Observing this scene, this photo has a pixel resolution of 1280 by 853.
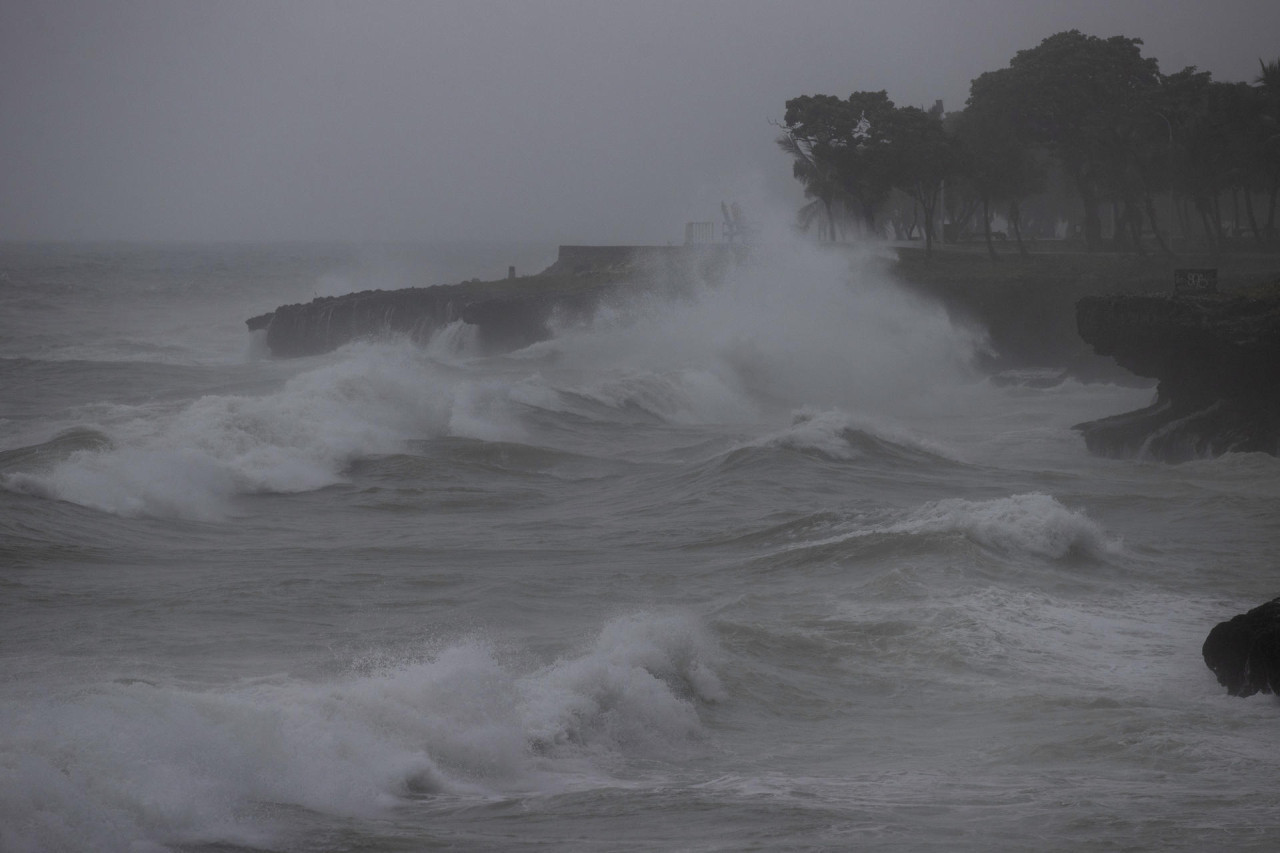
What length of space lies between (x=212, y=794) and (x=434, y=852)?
3.77 feet

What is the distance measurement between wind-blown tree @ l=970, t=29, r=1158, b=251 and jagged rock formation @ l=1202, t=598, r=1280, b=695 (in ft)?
128

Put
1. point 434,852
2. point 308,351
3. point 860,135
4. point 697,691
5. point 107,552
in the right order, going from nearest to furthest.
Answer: point 434,852, point 697,691, point 107,552, point 308,351, point 860,135

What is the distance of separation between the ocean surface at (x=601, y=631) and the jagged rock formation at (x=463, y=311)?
59.5 feet

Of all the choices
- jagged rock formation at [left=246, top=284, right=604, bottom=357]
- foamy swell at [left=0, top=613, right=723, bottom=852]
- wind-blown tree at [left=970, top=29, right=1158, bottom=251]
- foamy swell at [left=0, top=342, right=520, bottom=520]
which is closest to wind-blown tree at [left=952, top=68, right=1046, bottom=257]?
wind-blown tree at [left=970, top=29, right=1158, bottom=251]

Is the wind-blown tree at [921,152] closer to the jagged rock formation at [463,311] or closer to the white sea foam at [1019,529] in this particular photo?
the jagged rock formation at [463,311]

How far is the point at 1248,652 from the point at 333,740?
6.30 m

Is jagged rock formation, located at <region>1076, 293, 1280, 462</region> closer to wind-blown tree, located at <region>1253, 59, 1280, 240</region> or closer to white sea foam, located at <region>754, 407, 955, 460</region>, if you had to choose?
white sea foam, located at <region>754, 407, 955, 460</region>

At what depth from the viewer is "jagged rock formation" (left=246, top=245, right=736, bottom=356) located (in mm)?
44969

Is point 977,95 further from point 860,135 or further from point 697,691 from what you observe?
point 697,691

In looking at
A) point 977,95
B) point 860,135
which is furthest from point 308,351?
point 977,95

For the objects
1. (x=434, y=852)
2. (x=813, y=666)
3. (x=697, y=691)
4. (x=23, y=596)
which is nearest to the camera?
(x=434, y=852)

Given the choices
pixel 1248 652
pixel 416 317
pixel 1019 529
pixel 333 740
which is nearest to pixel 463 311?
pixel 416 317

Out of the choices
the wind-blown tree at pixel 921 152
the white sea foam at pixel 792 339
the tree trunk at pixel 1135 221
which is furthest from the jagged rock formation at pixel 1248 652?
the tree trunk at pixel 1135 221

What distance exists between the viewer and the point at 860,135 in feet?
163
